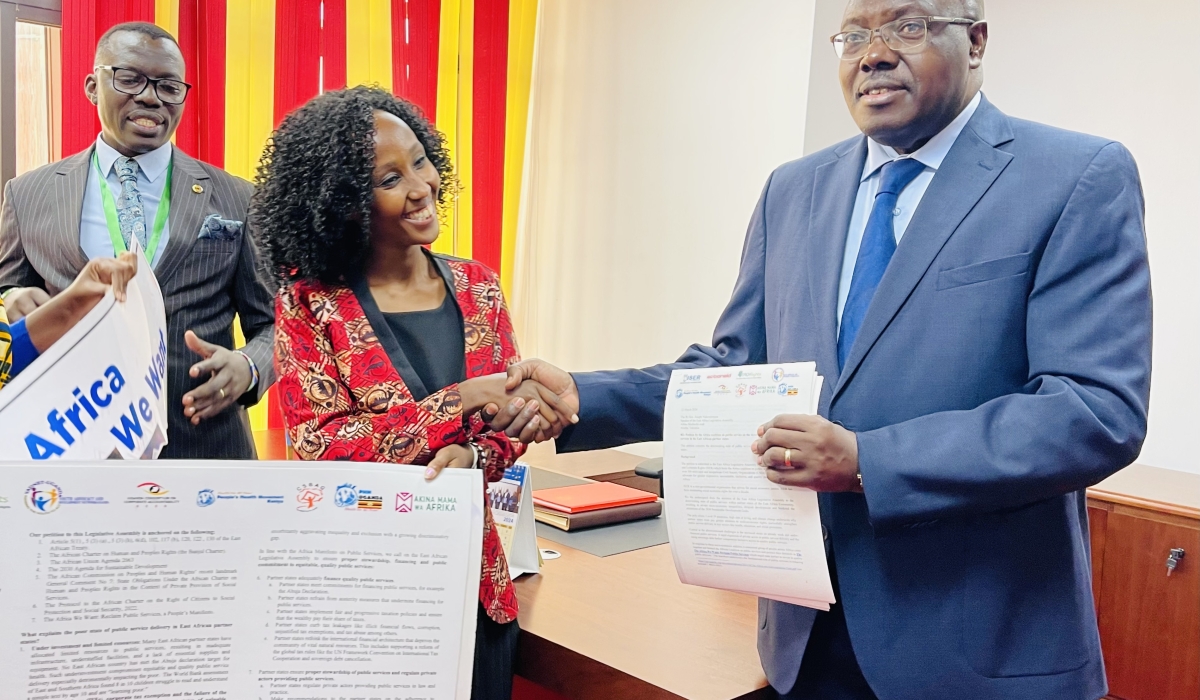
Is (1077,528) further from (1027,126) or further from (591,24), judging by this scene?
(591,24)

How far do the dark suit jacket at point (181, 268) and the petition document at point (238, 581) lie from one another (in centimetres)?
104

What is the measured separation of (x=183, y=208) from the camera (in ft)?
7.68

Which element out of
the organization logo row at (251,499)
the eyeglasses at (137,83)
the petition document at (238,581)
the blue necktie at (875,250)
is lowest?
the petition document at (238,581)

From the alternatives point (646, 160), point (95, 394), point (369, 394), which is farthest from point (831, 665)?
point (646, 160)

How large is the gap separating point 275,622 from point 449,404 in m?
0.42

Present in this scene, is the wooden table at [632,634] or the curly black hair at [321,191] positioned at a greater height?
the curly black hair at [321,191]

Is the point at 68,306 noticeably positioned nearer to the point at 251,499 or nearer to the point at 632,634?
the point at 251,499

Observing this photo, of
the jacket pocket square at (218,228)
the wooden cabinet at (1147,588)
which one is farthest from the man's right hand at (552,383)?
the wooden cabinet at (1147,588)

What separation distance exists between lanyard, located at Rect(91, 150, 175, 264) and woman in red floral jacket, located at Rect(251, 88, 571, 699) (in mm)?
676

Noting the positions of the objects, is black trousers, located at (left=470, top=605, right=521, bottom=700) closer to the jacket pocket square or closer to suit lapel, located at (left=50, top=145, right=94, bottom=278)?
the jacket pocket square

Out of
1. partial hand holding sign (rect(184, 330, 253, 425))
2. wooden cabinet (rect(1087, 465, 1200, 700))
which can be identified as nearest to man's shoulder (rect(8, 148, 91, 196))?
partial hand holding sign (rect(184, 330, 253, 425))

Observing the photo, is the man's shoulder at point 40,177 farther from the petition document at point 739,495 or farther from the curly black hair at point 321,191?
the petition document at point 739,495

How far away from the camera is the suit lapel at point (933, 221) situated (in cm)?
132

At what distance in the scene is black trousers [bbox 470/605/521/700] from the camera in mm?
1611
